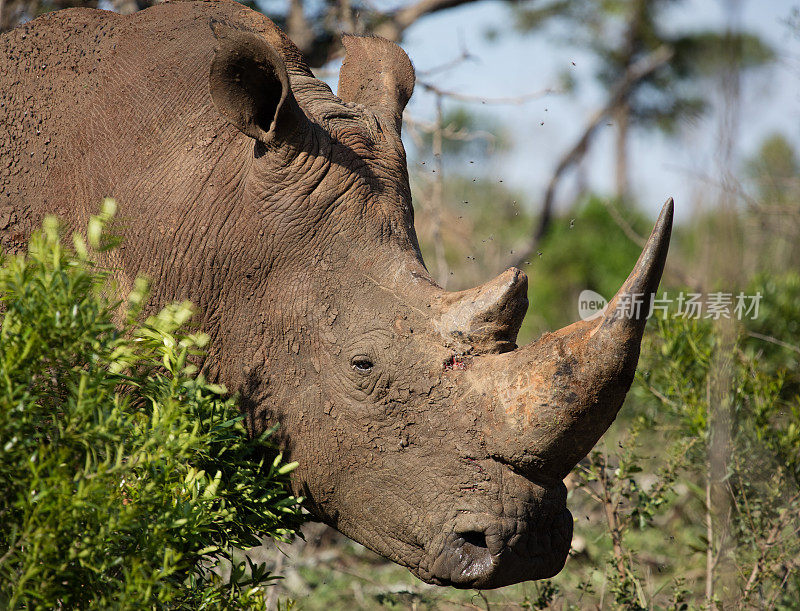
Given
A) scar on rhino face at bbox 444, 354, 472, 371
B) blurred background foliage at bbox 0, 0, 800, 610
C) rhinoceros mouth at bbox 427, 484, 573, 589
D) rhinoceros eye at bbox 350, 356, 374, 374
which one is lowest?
blurred background foliage at bbox 0, 0, 800, 610

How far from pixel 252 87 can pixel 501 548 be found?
1.90m

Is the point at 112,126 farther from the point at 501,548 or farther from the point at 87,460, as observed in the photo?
the point at 501,548

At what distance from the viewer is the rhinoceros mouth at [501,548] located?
2963 mm

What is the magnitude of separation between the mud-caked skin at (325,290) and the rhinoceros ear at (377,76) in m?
0.23

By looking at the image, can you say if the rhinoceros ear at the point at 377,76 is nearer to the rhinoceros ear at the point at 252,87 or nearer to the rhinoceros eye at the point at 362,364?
the rhinoceros ear at the point at 252,87

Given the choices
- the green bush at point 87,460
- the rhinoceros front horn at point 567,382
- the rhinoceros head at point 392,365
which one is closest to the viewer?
the green bush at point 87,460

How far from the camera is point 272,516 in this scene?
3059 mm

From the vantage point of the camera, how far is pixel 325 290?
3.30m

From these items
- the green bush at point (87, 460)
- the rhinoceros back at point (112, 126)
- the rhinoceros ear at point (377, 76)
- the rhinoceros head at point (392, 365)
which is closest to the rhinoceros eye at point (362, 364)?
the rhinoceros head at point (392, 365)

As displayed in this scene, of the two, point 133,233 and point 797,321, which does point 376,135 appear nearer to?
point 133,233

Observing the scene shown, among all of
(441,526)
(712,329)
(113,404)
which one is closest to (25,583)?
(113,404)

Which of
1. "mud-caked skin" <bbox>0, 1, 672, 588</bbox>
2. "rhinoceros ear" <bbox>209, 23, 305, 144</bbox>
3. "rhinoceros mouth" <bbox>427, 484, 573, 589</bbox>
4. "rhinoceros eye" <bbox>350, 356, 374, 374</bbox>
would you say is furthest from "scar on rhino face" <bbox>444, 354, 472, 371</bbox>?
"rhinoceros ear" <bbox>209, 23, 305, 144</bbox>

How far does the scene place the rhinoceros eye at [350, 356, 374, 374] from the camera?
10.5ft

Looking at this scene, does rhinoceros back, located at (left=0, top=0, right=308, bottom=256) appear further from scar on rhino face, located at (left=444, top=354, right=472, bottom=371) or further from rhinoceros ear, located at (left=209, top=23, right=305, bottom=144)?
scar on rhino face, located at (left=444, top=354, right=472, bottom=371)
